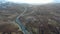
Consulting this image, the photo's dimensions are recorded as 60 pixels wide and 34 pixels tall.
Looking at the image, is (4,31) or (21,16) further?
(21,16)

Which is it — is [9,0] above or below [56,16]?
above

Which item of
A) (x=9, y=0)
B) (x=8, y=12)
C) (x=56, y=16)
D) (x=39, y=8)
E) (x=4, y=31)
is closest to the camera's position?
(x=4, y=31)

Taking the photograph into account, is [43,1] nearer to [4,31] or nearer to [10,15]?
[10,15]

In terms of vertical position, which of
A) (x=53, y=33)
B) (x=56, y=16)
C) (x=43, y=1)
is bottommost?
(x=53, y=33)

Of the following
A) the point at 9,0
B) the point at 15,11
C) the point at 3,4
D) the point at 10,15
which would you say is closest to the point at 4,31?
the point at 10,15

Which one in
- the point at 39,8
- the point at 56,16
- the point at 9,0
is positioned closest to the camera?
the point at 56,16

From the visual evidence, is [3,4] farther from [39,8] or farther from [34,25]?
[34,25]

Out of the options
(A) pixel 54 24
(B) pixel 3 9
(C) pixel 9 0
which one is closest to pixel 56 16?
(A) pixel 54 24

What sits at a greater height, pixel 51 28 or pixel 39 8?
pixel 39 8

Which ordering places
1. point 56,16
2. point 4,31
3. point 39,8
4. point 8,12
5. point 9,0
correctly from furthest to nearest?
1. point 9,0
2. point 39,8
3. point 8,12
4. point 56,16
5. point 4,31
